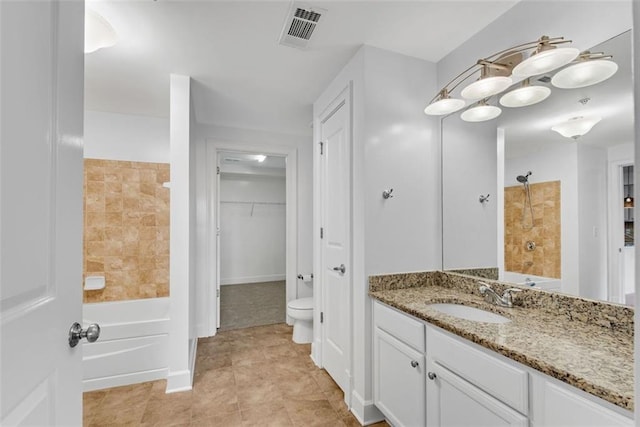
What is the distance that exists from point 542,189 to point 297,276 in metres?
2.71

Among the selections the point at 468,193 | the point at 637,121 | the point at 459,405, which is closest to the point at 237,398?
the point at 459,405

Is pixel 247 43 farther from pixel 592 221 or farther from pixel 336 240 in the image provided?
pixel 592 221

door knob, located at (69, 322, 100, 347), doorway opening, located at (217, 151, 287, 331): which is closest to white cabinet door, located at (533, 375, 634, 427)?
door knob, located at (69, 322, 100, 347)

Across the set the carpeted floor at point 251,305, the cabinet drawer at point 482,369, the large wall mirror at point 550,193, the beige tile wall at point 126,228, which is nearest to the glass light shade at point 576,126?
the large wall mirror at point 550,193

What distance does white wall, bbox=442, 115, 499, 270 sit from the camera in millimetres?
1815

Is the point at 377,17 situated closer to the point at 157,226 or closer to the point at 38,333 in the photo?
the point at 38,333

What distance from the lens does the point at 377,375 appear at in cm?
179

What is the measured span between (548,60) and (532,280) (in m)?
1.07

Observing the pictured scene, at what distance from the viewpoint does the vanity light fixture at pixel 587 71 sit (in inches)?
48.8

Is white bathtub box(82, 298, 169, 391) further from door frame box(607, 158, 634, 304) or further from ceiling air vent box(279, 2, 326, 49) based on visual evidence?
door frame box(607, 158, 634, 304)

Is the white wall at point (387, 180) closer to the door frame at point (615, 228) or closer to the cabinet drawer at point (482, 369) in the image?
the cabinet drawer at point (482, 369)

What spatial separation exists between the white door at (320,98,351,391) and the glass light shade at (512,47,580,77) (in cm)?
105

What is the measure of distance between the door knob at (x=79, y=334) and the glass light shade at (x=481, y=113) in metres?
2.03

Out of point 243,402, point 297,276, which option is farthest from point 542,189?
point 297,276
